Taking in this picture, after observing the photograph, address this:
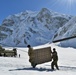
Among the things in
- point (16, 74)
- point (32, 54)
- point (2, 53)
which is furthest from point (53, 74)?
point (2, 53)

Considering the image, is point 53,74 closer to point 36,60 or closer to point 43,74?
point 43,74

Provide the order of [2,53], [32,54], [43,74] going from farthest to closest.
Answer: [2,53]
[32,54]
[43,74]

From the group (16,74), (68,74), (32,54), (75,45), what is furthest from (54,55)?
(75,45)

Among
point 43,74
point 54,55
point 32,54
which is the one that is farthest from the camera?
point 32,54

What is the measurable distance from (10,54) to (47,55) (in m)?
21.4

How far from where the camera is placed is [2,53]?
39531 mm

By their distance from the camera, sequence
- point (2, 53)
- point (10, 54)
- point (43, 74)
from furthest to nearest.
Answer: point (10, 54)
point (2, 53)
point (43, 74)

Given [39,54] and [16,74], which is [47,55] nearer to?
[39,54]

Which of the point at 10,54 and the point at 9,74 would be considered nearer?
the point at 9,74

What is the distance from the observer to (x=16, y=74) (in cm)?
1374

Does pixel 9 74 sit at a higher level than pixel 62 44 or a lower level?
lower

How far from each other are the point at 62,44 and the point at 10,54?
103m

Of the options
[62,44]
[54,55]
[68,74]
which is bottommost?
[68,74]

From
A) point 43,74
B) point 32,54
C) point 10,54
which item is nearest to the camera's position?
point 43,74
